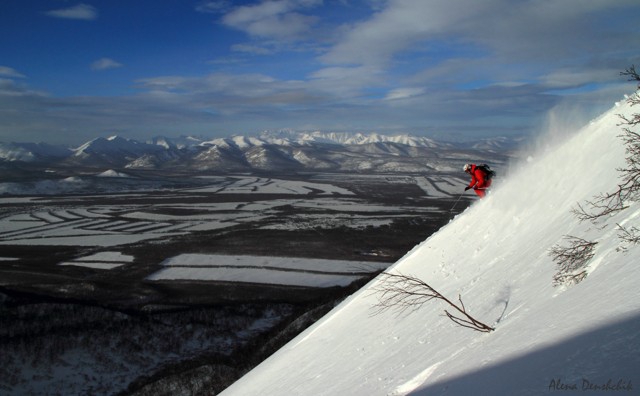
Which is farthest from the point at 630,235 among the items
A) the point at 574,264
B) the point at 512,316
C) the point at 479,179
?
the point at 479,179

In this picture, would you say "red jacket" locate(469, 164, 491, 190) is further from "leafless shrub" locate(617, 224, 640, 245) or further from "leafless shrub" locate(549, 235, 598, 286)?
"leafless shrub" locate(617, 224, 640, 245)

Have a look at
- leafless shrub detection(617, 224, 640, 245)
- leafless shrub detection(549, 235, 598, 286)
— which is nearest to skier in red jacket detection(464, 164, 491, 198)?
leafless shrub detection(549, 235, 598, 286)

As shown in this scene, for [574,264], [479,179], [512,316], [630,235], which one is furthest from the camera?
[479,179]

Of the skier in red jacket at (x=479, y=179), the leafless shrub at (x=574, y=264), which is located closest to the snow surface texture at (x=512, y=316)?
the leafless shrub at (x=574, y=264)

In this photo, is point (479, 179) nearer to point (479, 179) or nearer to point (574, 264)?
point (479, 179)

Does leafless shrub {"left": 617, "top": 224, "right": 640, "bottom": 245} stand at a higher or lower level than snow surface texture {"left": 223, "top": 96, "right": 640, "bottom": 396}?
higher

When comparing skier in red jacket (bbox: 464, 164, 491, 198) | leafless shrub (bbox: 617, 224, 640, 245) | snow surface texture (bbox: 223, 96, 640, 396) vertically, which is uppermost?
skier in red jacket (bbox: 464, 164, 491, 198)

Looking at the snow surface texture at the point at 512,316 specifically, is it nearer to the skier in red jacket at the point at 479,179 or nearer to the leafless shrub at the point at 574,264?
the leafless shrub at the point at 574,264

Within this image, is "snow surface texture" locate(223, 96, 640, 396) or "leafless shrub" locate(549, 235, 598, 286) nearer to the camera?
"snow surface texture" locate(223, 96, 640, 396)

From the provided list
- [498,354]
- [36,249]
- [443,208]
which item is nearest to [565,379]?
[498,354]

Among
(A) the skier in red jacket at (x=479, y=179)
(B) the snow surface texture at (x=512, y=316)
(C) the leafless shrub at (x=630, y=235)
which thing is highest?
(A) the skier in red jacket at (x=479, y=179)
